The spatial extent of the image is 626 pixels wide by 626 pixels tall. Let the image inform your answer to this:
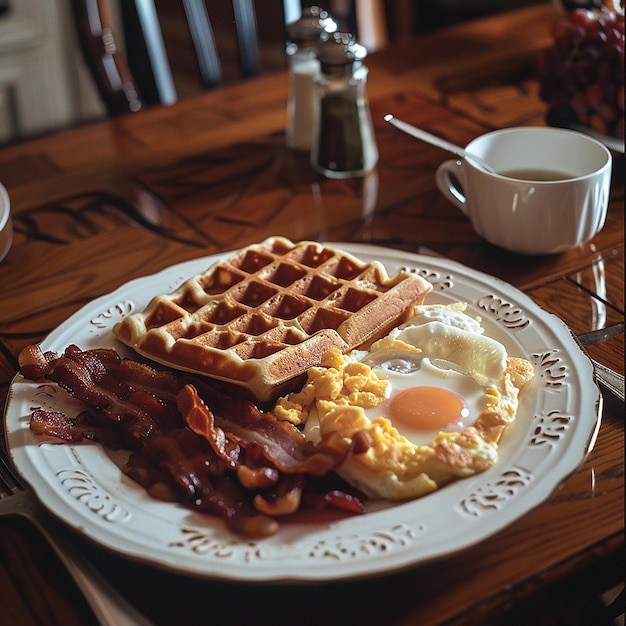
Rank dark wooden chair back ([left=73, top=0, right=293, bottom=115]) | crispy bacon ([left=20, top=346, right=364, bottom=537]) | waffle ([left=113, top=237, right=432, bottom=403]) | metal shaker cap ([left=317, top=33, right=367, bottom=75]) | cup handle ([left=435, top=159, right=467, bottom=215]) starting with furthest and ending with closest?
dark wooden chair back ([left=73, top=0, right=293, bottom=115])
metal shaker cap ([left=317, top=33, right=367, bottom=75])
cup handle ([left=435, top=159, right=467, bottom=215])
waffle ([left=113, top=237, right=432, bottom=403])
crispy bacon ([left=20, top=346, right=364, bottom=537])

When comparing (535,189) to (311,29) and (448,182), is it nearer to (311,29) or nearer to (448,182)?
(448,182)

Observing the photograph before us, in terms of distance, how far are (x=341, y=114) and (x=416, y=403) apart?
3.08 feet

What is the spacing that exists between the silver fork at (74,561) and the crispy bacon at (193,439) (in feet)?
0.26

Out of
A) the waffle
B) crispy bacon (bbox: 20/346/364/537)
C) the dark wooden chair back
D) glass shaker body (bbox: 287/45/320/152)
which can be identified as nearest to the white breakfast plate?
crispy bacon (bbox: 20/346/364/537)

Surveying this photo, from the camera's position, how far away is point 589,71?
190cm

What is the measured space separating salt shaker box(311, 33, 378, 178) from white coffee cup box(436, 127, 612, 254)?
0.25 m

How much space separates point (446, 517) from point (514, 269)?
76 centimetres

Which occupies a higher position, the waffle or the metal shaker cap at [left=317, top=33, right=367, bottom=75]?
the metal shaker cap at [left=317, top=33, right=367, bottom=75]

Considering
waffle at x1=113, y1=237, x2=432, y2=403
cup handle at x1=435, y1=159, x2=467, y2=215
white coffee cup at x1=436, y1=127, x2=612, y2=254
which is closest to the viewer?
waffle at x1=113, y1=237, x2=432, y2=403

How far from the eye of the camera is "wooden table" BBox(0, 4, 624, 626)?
97cm

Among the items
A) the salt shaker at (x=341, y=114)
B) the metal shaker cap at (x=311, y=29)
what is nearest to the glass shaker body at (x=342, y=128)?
the salt shaker at (x=341, y=114)

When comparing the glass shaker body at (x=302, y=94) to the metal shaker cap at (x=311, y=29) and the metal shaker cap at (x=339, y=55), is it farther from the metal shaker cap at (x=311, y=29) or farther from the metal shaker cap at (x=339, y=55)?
the metal shaker cap at (x=339, y=55)

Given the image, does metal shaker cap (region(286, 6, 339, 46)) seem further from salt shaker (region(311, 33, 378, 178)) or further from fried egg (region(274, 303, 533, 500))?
fried egg (region(274, 303, 533, 500))

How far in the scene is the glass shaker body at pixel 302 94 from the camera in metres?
2.04
